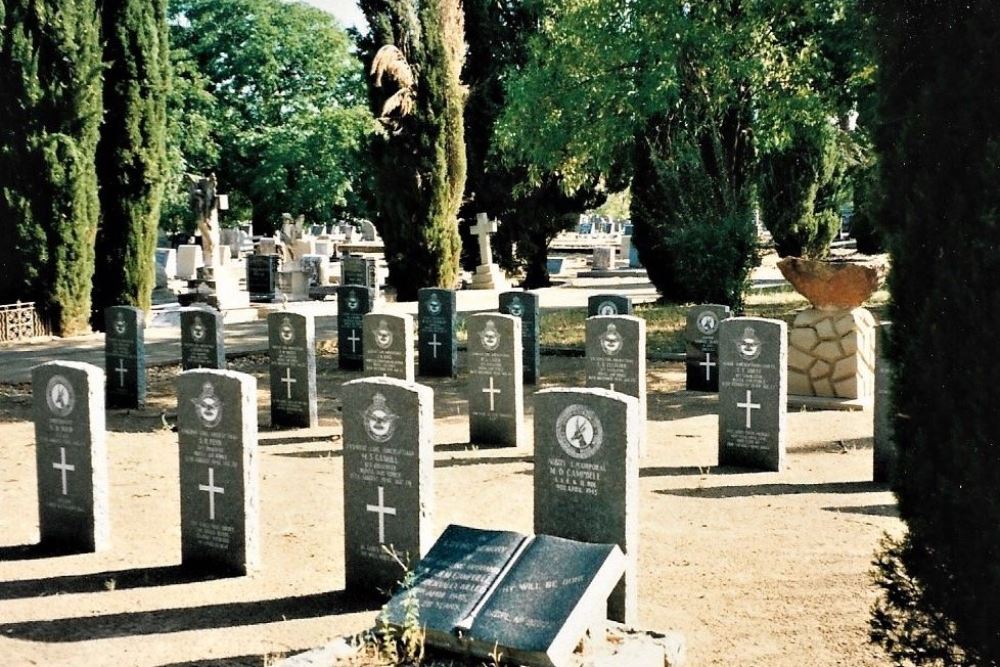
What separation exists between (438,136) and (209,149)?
15928 millimetres

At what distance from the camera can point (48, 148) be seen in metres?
18.4

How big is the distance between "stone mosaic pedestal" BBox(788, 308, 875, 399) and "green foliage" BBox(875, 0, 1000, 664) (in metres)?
8.30

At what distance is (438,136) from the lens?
82.6 ft

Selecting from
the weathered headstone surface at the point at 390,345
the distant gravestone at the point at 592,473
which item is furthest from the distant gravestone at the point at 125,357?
the distant gravestone at the point at 592,473

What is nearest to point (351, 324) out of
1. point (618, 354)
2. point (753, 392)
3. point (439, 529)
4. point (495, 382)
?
point (495, 382)

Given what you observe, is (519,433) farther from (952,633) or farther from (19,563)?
(952,633)

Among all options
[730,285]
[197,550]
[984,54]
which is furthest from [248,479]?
[730,285]

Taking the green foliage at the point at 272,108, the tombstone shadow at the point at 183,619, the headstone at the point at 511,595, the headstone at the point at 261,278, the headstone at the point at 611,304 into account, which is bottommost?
the tombstone shadow at the point at 183,619

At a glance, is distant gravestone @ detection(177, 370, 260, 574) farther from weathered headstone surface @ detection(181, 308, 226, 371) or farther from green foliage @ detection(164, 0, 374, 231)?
green foliage @ detection(164, 0, 374, 231)

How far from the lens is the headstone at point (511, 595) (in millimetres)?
5000

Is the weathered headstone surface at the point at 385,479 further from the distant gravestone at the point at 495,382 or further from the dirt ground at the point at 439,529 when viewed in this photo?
the distant gravestone at the point at 495,382

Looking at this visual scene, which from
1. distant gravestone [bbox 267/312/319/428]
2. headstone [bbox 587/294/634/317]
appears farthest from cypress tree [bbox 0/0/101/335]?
headstone [bbox 587/294/634/317]

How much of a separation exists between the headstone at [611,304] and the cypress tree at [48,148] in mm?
9368

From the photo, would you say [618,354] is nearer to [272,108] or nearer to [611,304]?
[611,304]
